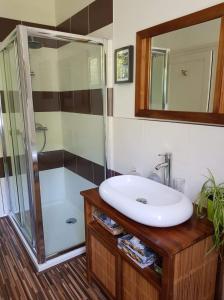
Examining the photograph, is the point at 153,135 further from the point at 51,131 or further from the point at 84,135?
the point at 51,131

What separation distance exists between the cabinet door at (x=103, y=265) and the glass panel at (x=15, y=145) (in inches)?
29.9

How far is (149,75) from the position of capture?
5.23 ft

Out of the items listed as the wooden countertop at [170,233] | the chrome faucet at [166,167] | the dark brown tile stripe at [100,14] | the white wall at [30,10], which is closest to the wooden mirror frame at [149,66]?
the chrome faucet at [166,167]

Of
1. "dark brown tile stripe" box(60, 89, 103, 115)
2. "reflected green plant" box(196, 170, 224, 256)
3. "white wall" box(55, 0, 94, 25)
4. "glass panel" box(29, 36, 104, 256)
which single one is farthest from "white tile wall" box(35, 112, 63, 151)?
"reflected green plant" box(196, 170, 224, 256)

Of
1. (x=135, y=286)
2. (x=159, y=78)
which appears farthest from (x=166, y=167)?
(x=135, y=286)

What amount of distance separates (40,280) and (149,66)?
182cm

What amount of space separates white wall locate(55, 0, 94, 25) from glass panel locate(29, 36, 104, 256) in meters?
0.38

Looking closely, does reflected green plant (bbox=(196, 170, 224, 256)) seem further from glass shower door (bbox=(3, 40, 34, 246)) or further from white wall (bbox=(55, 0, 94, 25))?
white wall (bbox=(55, 0, 94, 25))

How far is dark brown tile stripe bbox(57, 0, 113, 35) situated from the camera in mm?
1856

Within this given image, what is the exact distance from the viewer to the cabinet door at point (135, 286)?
118 centimetres

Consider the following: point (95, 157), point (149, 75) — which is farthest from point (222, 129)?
point (95, 157)

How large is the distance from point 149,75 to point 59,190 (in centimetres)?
165

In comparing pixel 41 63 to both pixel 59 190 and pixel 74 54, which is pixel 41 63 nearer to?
pixel 74 54

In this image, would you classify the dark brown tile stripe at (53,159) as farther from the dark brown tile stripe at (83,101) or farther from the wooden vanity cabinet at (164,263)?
the wooden vanity cabinet at (164,263)
